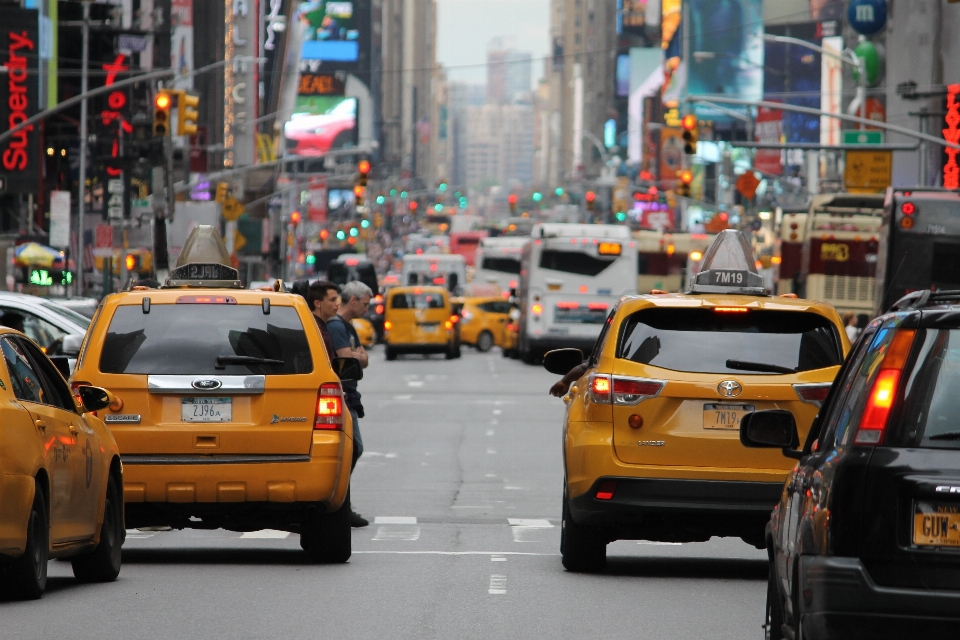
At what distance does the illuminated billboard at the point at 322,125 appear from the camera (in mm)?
161875

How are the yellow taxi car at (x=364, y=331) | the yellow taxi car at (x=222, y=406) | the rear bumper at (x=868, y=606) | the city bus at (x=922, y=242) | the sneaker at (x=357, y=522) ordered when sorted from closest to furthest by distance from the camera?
the rear bumper at (x=868, y=606), the yellow taxi car at (x=222, y=406), the sneaker at (x=357, y=522), the city bus at (x=922, y=242), the yellow taxi car at (x=364, y=331)

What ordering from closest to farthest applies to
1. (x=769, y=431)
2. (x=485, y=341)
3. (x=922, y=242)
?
(x=769, y=431) → (x=922, y=242) → (x=485, y=341)

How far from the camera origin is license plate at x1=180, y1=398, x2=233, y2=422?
37.1ft

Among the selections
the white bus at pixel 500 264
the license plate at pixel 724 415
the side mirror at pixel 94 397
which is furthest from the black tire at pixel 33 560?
the white bus at pixel 500 264

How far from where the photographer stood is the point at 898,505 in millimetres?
5672

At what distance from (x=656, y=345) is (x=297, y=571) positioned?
262 cm

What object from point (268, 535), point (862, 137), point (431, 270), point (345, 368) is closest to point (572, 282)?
point (862, 137)

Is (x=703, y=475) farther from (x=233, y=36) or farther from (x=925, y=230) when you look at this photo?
(x=233, y=36)

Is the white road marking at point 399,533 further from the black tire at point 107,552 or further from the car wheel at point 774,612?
the car wheel at point 774,612

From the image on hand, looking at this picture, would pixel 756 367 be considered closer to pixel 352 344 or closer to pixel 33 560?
pixel 33 560

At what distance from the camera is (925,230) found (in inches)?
1204

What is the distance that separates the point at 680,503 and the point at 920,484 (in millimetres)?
5127

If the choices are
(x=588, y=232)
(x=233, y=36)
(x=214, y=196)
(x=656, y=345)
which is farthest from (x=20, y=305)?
(x=233, y=36)

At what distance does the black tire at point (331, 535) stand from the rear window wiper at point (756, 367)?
2.55m
